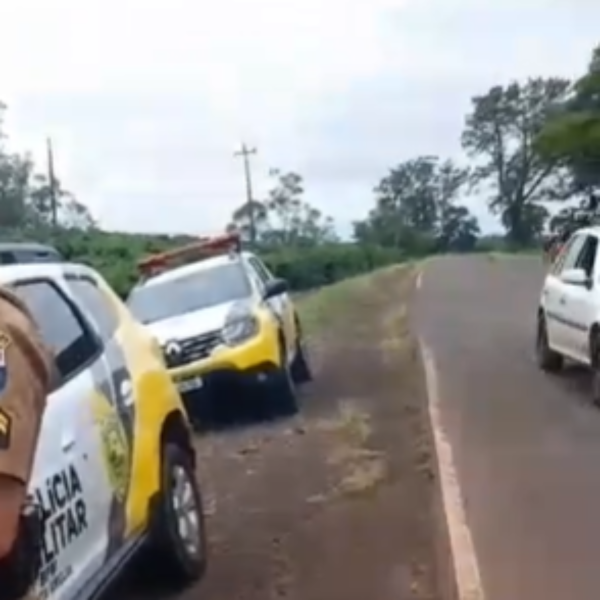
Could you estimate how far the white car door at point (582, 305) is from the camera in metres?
14.0

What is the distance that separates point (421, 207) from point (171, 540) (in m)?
95.1

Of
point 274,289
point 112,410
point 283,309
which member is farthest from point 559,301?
point 112,410

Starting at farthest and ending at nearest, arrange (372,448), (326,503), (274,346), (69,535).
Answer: (274,346)
(372,448)
(326,503)
(69,535)

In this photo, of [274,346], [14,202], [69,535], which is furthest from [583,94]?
[69,535]

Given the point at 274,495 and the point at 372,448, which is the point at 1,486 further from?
A: the point at 372,448

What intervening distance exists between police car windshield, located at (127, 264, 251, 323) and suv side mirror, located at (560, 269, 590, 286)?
10.3ft

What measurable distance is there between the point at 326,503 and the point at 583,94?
5332cm

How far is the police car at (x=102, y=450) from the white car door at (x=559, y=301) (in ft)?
24.8

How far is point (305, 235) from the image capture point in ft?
295

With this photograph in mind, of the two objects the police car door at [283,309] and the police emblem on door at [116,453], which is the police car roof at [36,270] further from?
the police car door at [283,309]

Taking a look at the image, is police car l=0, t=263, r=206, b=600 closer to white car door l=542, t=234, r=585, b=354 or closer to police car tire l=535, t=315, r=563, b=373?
white car door l=542, t=234, r=585, b=354

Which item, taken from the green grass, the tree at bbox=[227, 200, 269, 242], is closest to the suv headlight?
the green grass

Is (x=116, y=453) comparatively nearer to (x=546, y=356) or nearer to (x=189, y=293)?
(x=189, y=293)

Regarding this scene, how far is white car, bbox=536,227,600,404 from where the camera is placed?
45.3 feet
